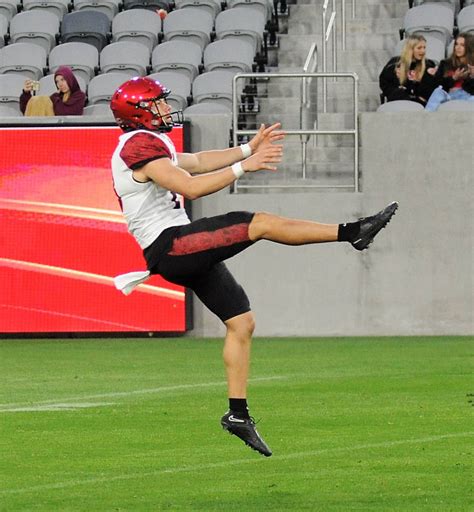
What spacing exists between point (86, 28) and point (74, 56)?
0.89 meters

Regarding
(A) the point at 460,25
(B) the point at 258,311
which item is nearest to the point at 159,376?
(B) the point at 258,311

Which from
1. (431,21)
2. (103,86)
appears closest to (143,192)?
(103,86)

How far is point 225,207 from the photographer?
18156 millimetres

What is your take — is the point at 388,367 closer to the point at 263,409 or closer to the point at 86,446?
the point at 263,409

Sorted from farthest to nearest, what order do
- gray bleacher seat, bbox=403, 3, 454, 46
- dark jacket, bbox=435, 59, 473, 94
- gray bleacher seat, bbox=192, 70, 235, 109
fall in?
1. gray bleacher seat, bbox=403, 3, 454, 46
2. gray bleacher seat, bbox=192, 70, 235, 109
3. dark jacket, bbox=435, 59, 473, 94

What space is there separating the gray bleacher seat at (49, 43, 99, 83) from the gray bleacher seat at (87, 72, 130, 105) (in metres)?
1.09

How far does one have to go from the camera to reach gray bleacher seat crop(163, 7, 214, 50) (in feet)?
72.0

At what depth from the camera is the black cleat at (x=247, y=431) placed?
8.51 metres

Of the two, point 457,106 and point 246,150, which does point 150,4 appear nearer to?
point 457,106

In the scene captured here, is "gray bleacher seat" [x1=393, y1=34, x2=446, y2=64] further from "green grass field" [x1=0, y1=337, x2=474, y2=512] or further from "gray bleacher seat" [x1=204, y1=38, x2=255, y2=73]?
"green grass field" [x1=0, y1=337, x2=474, y2=512]

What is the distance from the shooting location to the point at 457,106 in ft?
58.4

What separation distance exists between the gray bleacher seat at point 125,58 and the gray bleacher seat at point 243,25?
1.07 meters

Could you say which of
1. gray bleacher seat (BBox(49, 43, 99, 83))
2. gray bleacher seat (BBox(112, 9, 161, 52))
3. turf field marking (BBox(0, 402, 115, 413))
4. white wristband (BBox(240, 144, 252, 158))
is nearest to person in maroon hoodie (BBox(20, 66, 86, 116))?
gray bleacher seat (BBox(49, 43, 99, 83))

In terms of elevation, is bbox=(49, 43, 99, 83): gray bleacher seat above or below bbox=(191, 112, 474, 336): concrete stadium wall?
Result: above
